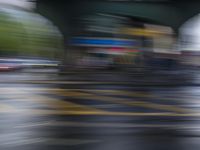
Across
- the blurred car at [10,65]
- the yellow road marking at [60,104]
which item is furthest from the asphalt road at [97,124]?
the blurred car at [10,65]

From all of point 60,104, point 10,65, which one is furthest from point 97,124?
point 10,65

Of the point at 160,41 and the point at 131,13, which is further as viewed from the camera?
the point at 131,13

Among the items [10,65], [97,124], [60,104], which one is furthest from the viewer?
[10,65]

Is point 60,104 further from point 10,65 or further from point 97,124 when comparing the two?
point 10,65

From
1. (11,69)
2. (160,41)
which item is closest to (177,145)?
(160,41)

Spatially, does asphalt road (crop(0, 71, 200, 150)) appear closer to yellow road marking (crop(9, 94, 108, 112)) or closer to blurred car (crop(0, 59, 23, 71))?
yellow road marking (crop(9, 94, 108, 112))

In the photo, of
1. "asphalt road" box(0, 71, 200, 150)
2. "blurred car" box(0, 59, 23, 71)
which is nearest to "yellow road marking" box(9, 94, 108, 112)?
"asphalt road" box(0, 71, 200, 150)

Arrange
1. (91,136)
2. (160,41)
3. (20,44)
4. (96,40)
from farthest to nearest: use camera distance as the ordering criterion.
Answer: (20,44) → (96,40) → (160,41) → (91,136)

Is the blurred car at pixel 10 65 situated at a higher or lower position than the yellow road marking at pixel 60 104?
higher

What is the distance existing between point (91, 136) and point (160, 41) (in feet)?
84.0

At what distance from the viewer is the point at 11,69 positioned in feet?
118

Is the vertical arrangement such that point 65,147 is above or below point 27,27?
below

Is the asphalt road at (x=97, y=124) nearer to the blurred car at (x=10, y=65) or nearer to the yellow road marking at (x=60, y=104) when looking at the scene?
the yellow road marking at (x=60, y=104)

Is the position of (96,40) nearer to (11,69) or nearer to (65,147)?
(11,69)
